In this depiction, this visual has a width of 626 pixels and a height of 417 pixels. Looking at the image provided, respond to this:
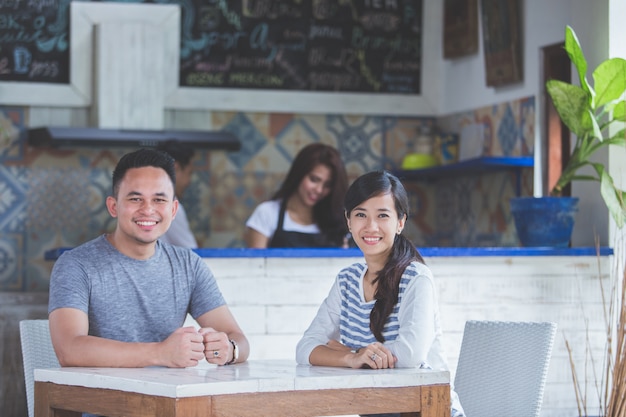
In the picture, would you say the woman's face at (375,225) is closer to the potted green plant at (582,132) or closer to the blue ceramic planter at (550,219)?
the potted green plant at (582,132)

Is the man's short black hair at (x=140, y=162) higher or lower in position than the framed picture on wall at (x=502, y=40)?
lower

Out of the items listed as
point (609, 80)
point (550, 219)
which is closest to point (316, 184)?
point (550, 219)

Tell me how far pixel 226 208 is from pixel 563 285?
106 inches

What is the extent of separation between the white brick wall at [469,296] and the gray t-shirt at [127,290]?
1196mm

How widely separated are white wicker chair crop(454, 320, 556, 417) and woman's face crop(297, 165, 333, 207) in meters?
1.86

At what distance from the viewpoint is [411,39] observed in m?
7.11

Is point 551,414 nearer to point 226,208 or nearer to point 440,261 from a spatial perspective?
point 440,261

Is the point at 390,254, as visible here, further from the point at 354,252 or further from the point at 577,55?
the point at 577,55

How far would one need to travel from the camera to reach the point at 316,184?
520 centimetres

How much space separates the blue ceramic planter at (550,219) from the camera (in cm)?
489

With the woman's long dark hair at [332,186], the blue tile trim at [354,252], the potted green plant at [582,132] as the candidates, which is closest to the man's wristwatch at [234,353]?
the blue tile trim at [354,252]

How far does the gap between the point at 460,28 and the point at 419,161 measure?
0.86 m

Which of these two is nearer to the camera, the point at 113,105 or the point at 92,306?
the point at 92,306

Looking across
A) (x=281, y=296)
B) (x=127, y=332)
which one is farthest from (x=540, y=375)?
(x=281, y=296)
